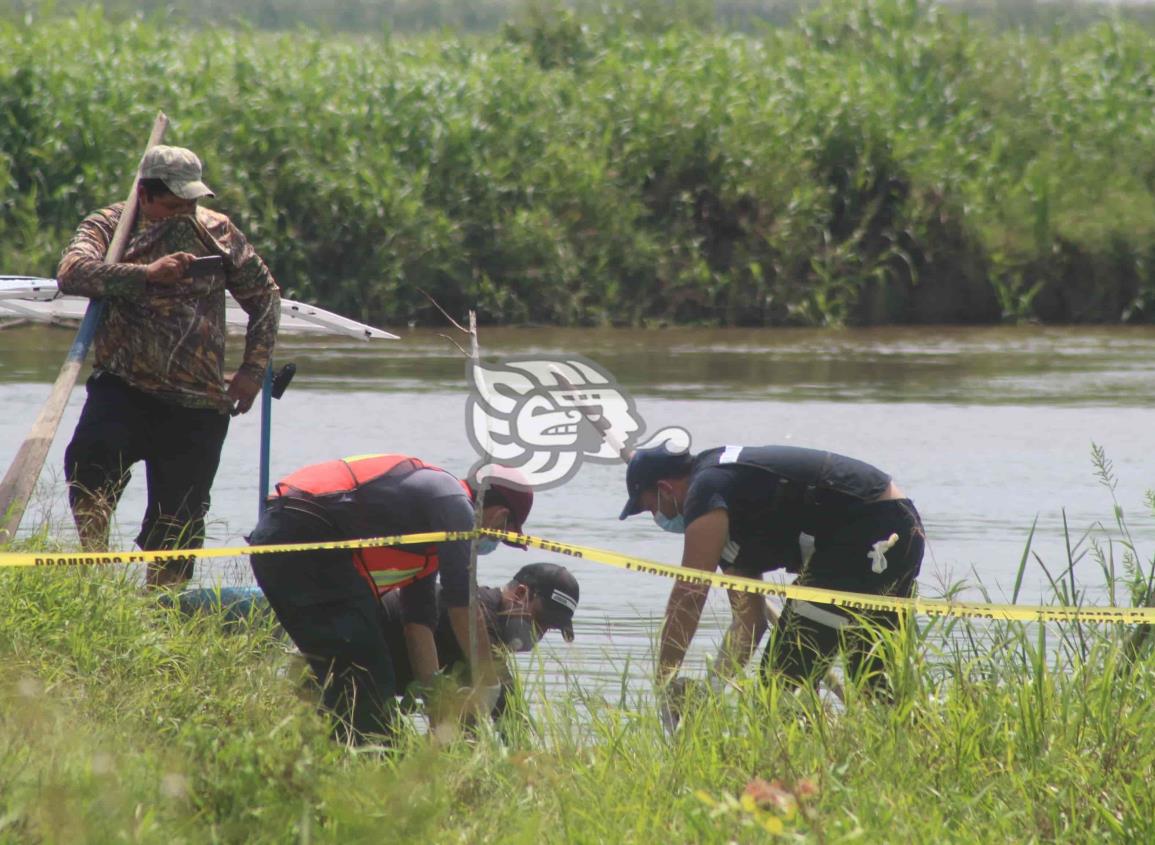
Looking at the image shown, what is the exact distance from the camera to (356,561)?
5.37 metres

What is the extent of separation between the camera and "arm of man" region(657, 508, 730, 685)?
521 cm

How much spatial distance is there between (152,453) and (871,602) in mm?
2412

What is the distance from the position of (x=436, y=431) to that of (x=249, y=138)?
822cm

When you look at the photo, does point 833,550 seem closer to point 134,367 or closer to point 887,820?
point 887,820

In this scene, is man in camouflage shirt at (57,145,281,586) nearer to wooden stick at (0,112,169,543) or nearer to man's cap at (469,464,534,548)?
wooden stick at (0,112,169,543)

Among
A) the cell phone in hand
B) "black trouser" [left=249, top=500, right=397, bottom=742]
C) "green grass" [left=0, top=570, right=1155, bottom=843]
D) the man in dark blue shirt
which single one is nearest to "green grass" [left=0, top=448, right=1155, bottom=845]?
"green grass" [left=0, top=570, right=1155, bottom=843]

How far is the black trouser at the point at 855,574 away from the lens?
5.38 meters

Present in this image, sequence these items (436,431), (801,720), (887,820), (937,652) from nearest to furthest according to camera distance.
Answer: (887,820) → (801,720) → (937,652) → (436,431)

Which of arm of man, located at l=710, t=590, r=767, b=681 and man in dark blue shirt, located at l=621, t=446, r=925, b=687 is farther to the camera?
man in dark blue shirt, located at l=621, t=446, r=925, b=687

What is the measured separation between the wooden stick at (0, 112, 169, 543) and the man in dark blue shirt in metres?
1.84

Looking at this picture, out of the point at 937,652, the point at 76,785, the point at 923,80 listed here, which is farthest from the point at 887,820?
the point at 923,80

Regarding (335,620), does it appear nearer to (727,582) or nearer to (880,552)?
(727,582)

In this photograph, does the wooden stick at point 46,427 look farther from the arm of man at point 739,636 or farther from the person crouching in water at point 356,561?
the arm of man at point 739,636

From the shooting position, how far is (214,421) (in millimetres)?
6301
